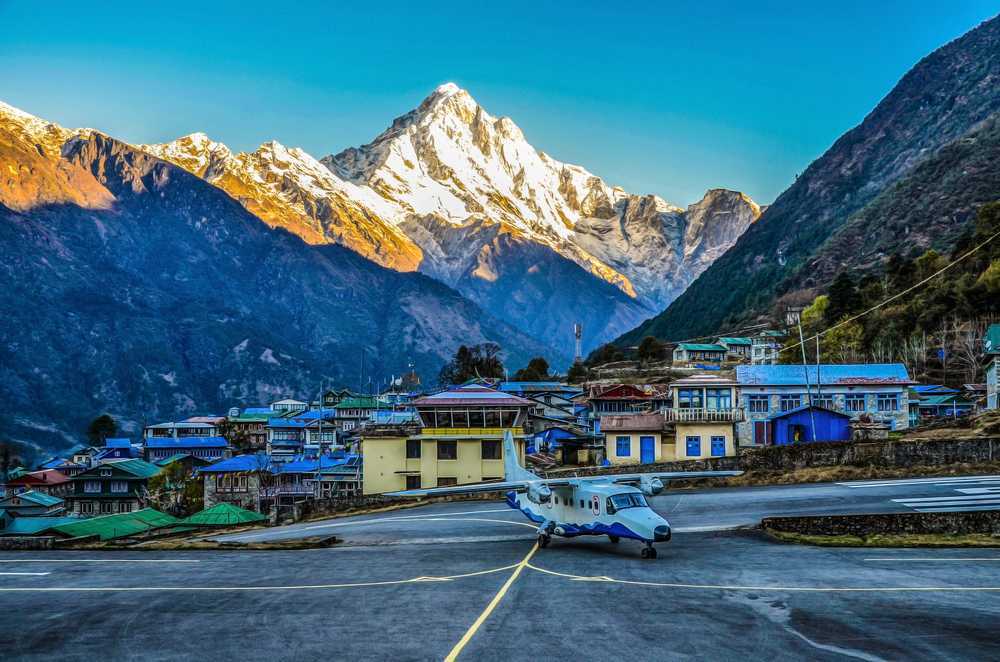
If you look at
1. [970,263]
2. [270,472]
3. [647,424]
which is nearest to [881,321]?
[970,263]

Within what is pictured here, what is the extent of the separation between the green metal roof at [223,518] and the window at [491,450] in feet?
52.5

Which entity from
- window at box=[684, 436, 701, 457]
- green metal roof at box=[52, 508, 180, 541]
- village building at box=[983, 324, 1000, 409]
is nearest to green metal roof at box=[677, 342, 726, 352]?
village building at box=[983, 324, 1000, 409]

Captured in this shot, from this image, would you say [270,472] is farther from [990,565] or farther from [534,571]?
[990,565]

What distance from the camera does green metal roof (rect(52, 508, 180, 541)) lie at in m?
51.0

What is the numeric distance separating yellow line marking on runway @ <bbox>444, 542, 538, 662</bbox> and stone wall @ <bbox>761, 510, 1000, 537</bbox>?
10854 mm

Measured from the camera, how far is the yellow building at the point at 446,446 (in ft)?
194

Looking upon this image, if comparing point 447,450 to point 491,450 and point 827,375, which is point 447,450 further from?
point 827,375

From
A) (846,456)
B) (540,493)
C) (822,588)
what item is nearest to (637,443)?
(846,456)

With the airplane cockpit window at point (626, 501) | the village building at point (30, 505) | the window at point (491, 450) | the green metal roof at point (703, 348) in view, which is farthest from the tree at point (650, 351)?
the airplane cockpit window at point (626, 501)

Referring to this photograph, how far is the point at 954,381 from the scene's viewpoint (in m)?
94.7

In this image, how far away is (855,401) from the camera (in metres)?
64.2

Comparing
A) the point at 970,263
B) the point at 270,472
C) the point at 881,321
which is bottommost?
the point at 270,472

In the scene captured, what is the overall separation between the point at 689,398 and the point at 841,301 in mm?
68741

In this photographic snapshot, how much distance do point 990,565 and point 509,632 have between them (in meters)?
16.1
